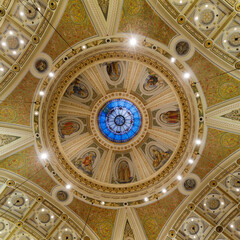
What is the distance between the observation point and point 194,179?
508 inches

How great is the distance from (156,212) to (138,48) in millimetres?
9633

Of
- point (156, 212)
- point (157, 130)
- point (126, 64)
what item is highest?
point (126, 64)

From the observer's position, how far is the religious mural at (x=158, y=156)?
49.4ft

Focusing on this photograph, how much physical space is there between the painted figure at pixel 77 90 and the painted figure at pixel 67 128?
6.67 feet

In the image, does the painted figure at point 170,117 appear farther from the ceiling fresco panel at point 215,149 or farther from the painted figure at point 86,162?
the painted figure at point 86,162

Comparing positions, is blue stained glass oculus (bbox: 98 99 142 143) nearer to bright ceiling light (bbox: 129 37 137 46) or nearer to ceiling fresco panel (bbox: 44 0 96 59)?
bright ceiling light (bbox: 129 37 137 46)

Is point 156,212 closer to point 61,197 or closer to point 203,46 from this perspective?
point 61,197

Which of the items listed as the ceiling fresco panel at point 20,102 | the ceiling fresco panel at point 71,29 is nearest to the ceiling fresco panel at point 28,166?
the ceiling fresco panel at point 20,102

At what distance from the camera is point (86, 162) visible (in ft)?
52.3

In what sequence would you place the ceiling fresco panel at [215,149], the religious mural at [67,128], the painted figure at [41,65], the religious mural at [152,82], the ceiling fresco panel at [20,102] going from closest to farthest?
the painted figure at [41,65], the ceiling fresco panel at [20,102], the ceiling fresco panel at [215,149], the religious mural at [152,82], the religious mural at [67,128]

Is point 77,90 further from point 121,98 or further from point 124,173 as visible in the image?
point 124,173

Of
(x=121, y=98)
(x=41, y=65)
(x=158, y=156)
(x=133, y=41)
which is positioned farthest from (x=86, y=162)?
(x=133, y=41)

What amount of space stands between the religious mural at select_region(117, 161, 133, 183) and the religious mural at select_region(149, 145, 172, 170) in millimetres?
1896

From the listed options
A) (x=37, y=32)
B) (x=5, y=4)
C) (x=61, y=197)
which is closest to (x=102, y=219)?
(x=61, y=197)
